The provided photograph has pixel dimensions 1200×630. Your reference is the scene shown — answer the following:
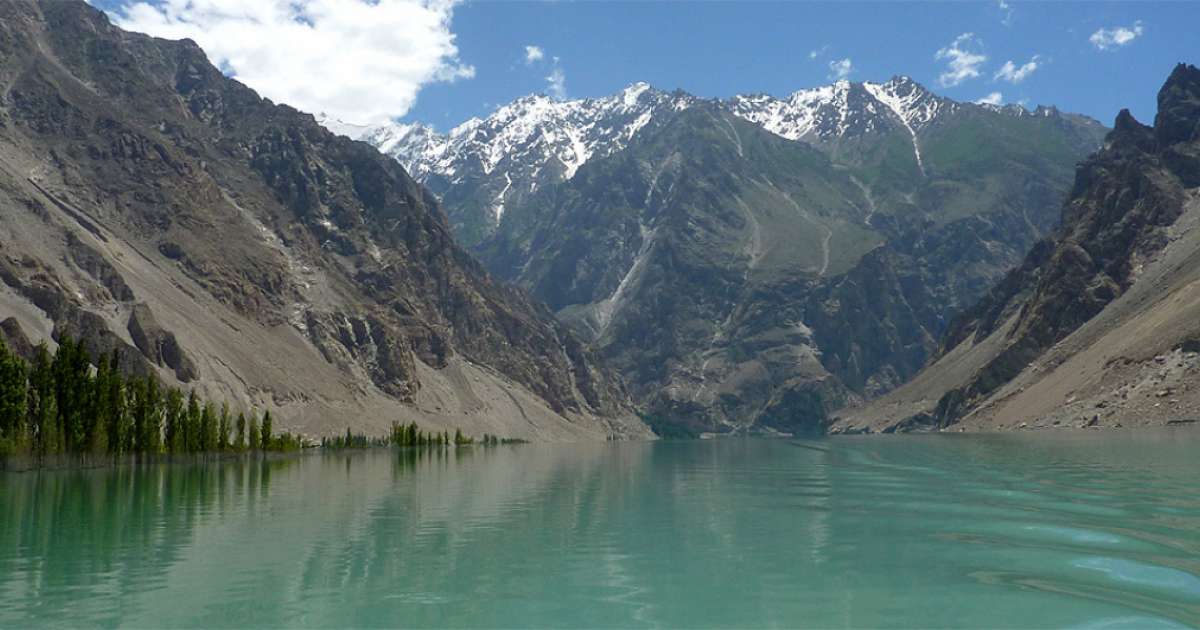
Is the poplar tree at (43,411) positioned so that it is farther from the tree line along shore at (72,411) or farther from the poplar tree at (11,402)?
the poplar tree at (11,402)

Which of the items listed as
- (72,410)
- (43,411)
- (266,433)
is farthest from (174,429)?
(266,433)

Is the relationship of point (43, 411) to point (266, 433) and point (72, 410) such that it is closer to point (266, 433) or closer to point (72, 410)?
point (72, 410)

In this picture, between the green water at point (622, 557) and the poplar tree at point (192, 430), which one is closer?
the green water at point (622, 557)

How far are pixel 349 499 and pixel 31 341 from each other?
165m

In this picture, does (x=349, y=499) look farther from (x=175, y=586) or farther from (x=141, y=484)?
(x=175, y=586)

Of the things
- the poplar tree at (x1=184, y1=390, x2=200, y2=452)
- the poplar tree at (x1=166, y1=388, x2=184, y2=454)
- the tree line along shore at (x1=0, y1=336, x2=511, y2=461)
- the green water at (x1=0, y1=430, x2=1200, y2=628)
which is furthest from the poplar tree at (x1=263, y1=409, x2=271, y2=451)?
the green water at (x1=0, y1=430, x2=1200, y2=628)

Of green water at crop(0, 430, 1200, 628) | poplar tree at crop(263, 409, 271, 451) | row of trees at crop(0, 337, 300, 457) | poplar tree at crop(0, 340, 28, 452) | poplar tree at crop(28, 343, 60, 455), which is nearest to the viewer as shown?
green water at crop(0, 430, 1200, 628)

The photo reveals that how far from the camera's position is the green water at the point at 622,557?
2628cm

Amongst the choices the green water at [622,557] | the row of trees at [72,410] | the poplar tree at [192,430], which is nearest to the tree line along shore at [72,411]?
the row of trees at [72,410]

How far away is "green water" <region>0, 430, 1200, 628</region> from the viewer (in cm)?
2628

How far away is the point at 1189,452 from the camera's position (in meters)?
99.6

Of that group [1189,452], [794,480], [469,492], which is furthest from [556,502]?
[1189,452]

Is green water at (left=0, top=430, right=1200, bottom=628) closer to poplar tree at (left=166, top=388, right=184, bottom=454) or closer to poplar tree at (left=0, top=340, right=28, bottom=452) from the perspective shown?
poplar tree at (left=0, top=340, right=28, bottom=452)

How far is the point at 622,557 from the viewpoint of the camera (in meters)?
37.0
